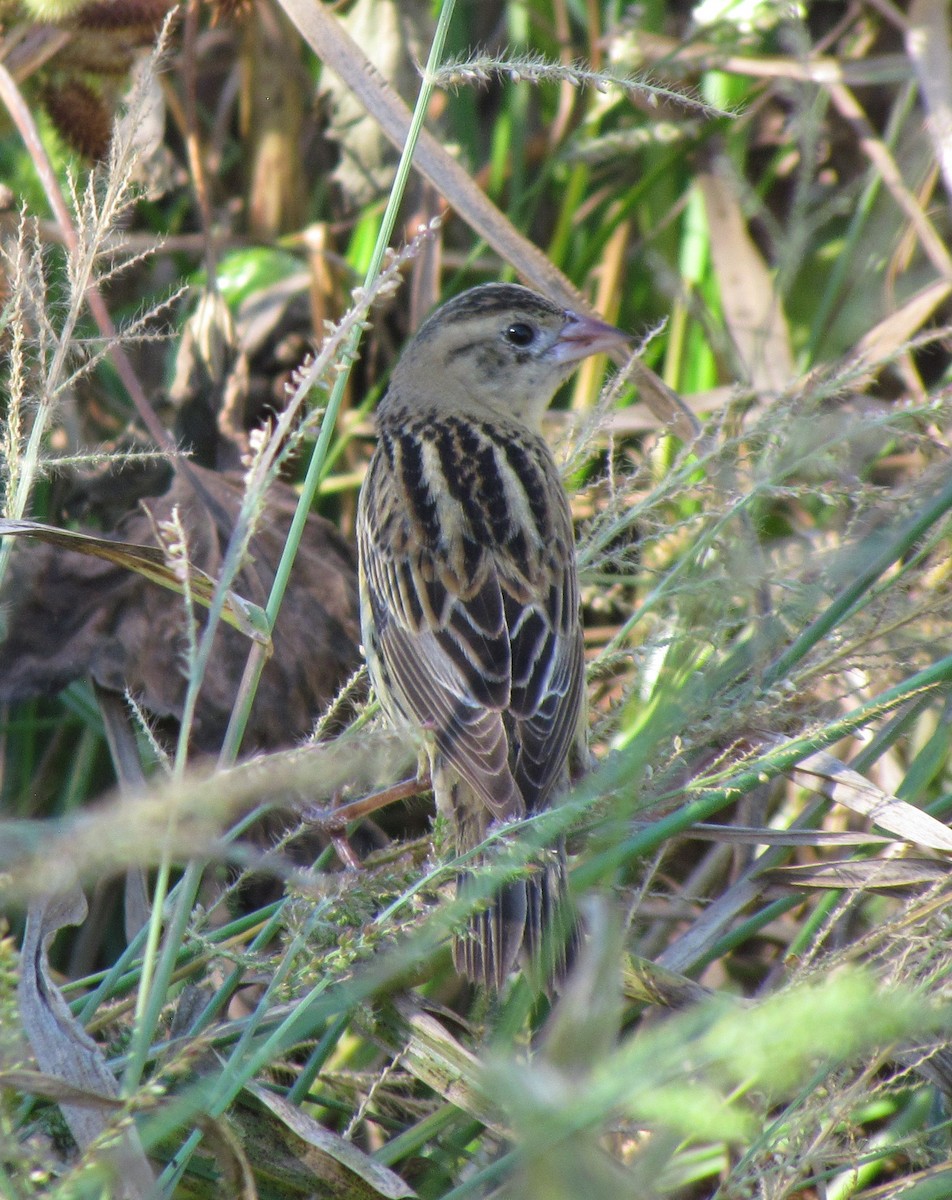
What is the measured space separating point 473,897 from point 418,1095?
1369 millimetres

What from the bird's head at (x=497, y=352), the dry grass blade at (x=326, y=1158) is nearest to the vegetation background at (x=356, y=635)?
the dry grass blade at (x=326, y=1158)

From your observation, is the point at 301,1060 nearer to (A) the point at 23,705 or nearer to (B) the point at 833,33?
(A) the point at 23,705

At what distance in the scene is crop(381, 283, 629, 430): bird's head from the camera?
11.9 ft

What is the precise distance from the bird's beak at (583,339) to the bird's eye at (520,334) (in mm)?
72

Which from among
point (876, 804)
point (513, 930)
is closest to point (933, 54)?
point (876, 804)

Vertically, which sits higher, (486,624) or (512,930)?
(486,624)

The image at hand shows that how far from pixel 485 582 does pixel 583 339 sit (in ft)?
3.00

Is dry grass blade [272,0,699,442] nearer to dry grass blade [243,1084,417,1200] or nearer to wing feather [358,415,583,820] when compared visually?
wing feather [358,415,583,820]

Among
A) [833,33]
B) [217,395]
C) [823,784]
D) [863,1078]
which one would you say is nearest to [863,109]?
[833,33]

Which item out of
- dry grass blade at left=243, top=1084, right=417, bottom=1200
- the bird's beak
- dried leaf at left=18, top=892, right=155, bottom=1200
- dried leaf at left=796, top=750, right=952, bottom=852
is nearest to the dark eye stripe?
the bird's beak

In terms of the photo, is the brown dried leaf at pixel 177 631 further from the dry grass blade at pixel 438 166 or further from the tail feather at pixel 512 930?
the tail feather at pixel 512 930

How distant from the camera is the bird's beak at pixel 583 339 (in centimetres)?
350

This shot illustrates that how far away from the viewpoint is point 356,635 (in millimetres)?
3568

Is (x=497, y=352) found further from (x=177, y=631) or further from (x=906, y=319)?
(x=906, y=319)
